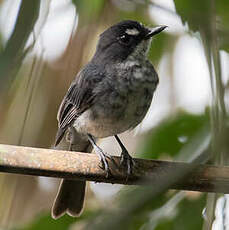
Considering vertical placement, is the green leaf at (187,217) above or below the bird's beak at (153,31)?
below

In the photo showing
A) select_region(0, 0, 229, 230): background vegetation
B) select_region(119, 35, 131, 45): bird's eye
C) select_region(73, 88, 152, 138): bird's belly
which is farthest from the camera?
select_region(119, 35, 131, 45): bird's eye

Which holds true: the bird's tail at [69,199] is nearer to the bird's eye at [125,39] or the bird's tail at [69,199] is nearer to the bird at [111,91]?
the bird at [111,91]

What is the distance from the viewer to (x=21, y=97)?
8.36 feet

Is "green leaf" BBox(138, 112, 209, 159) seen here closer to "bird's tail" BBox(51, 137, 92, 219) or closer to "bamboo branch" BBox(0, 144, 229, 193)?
"bamboo branch" BBox(0, 144, 229, 193)

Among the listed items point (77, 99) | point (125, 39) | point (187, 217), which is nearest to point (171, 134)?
point (187, 217)

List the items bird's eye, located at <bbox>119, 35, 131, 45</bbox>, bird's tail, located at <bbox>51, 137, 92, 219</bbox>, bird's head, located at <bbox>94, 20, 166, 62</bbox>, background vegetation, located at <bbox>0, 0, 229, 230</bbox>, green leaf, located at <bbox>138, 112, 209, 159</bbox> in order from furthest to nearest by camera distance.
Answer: bird's eye, located at <bbox>119, 35, 131, 45</bbox> < bird's head, located at <bbox>94, 20, 166, 62</bbox> < bird's tail, located at <bbox>51, 137, 92, 219</bbox> < green leaf, located at <bbox>138, 112, 209, 159</bbox> < background vegetation, located at <bbox>0, 0, 229, 230</bbox>

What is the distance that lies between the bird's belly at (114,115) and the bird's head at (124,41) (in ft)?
1.16

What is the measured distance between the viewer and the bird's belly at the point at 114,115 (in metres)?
3.01

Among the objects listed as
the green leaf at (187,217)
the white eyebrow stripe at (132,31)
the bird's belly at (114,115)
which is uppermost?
the white eyebrow stripe at (132,31)

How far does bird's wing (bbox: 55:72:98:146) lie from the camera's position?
315 centimetres

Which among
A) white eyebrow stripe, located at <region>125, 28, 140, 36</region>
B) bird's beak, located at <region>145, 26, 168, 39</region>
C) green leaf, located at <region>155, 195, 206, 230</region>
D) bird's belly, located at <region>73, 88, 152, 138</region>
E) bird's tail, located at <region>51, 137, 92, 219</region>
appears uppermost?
bird's beak, located at <region>145, 26, 168, 39</region>

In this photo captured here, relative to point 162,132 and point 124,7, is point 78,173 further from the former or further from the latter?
point 124,7

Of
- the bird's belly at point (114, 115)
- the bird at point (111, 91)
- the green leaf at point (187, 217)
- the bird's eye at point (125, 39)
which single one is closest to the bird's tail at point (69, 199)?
the bird at point (111, 91)

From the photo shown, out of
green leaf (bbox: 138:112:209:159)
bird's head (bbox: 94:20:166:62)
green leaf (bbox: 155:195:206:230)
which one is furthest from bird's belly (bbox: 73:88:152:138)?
green leaf (bbox: 155:195:206:230)
